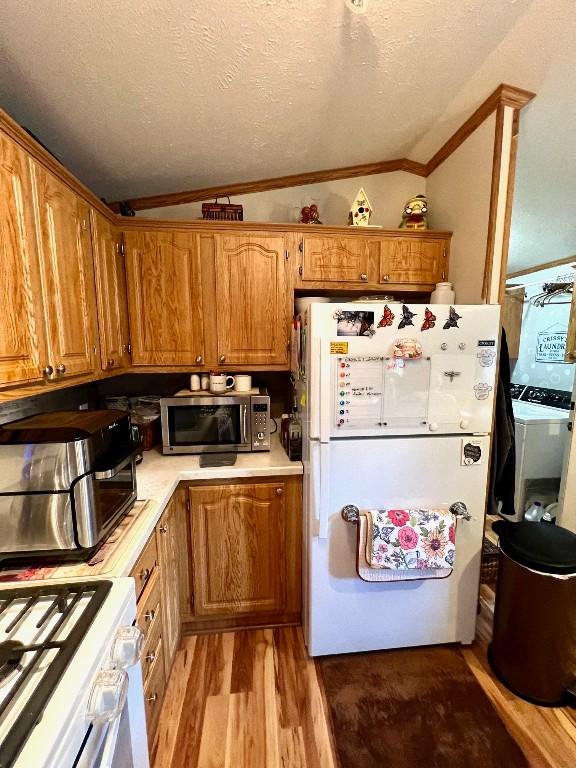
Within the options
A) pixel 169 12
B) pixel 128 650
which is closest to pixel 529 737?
pixel 128 650

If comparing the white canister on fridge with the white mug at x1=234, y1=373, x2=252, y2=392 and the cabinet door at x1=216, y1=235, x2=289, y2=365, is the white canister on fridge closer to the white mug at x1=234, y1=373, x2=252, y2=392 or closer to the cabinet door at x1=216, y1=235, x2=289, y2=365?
the cabinet door at x1=216, y1=235, x2=289, y2=365

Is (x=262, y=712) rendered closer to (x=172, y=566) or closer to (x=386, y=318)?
(x=172, y=566)

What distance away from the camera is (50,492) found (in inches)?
35.3

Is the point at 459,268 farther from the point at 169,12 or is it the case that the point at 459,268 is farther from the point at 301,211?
the point at 169,12

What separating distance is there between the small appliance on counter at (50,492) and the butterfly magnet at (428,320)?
1241mm

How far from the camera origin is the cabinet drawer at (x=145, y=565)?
1.10 meters

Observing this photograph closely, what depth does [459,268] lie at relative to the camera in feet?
6.04

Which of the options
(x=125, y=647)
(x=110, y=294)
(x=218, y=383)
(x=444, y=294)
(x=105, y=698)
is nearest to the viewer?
(x=105, y=698)

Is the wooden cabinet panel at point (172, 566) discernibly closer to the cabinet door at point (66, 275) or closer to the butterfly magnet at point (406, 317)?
the cabinet door at point (66, 275)

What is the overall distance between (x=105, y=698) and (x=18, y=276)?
105 centimetres

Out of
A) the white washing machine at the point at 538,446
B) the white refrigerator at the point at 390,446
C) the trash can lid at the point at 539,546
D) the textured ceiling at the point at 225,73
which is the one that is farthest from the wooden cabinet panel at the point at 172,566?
the white washing machine at the point at 538,446

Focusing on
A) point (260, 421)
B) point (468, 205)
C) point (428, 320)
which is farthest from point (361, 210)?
point (260, 421)

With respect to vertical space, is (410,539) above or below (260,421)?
below

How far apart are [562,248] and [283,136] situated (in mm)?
2337
